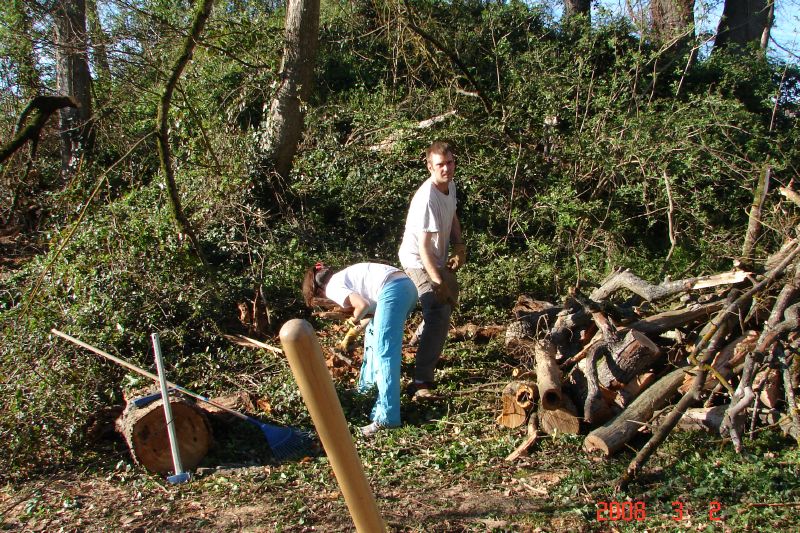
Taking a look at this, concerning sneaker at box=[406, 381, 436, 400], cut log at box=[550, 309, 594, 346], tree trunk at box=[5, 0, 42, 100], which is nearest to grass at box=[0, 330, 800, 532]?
sneaker at box=[406, 381, 436, 400]

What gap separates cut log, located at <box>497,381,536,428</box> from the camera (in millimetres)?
5059

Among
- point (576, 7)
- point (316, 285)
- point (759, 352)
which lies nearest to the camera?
point (759, 352)

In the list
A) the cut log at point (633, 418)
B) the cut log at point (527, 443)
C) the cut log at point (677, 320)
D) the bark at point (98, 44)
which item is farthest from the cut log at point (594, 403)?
the bark at point (98, 44)

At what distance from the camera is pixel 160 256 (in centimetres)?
741

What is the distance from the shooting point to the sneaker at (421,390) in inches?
226

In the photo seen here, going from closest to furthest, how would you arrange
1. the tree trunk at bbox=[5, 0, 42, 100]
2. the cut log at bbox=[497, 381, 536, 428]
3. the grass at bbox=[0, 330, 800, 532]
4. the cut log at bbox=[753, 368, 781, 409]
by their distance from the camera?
1. the grass at bbox=[0, 330, 800, 532]
2. the cut log at bbox=[753, 368, 781, 409]
3. the cut log at bbox=[497, 381, 536, 428]
4. the tree trunk at bbox=[5, 0, 42, 100]

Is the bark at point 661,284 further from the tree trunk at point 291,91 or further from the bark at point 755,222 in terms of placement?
the tree trunk at point 291,91

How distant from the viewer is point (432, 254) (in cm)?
543

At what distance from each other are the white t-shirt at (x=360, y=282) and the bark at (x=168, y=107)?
8.32 ft

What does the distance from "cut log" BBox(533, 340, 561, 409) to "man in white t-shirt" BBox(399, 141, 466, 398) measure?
0.77 meters

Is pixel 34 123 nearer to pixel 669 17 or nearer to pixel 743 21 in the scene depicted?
pixel 669 17

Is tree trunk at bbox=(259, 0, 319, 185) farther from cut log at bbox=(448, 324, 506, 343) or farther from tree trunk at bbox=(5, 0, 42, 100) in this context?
tree trunk at bbox=(5, 0, 42, 100)

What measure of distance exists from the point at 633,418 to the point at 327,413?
3.27m

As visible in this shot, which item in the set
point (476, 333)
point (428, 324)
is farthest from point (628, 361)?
point (476, 333)
